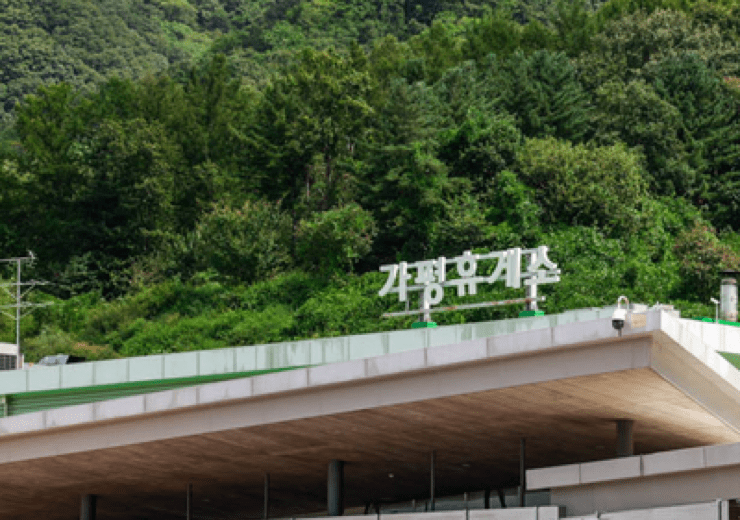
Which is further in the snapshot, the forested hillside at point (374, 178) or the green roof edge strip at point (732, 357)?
the forested hillside at point (374, 178)

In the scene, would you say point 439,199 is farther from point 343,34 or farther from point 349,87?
point 343,34

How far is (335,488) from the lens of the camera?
29172 mm

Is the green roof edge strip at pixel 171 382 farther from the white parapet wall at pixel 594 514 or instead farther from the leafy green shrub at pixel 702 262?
the leafy green shrub at pixel 702 262

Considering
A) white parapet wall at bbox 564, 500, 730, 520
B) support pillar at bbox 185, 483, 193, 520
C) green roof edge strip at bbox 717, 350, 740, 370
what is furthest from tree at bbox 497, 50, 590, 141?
white parapet wall at bbox 564, 500, 730, 520

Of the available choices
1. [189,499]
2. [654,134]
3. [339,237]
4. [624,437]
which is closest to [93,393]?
[189,499]

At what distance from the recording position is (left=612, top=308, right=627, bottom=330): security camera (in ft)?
68.4

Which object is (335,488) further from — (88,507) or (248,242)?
(248,242)

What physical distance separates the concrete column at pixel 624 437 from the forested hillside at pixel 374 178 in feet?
83.6

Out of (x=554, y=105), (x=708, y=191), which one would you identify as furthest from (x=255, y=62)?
(x=708, y=191)

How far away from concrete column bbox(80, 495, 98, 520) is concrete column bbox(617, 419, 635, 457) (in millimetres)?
14969

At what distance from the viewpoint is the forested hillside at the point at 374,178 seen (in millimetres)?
56625

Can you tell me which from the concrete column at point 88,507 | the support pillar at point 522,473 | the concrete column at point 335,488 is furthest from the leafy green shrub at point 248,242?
the support pillar at point 522,473

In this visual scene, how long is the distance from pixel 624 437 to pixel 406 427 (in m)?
4.15

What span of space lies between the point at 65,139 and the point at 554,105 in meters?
30.0
